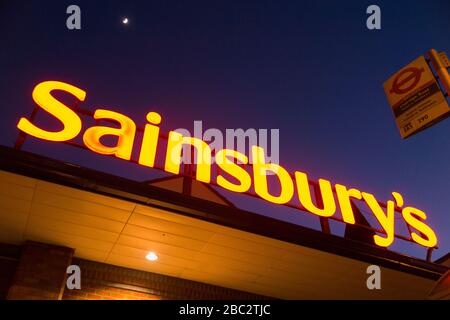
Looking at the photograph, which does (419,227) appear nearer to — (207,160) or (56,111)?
(207,160)

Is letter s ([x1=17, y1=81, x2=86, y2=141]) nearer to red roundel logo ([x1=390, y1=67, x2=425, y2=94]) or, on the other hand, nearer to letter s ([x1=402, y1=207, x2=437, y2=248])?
red roundel logo ([x1=390, y1=67, x2=425, y2=94])

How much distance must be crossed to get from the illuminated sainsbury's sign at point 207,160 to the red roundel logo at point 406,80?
2703 millimetres

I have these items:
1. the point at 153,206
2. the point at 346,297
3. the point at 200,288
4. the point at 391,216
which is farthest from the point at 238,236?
the point at 391,216

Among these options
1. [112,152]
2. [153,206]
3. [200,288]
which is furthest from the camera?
[200,288]

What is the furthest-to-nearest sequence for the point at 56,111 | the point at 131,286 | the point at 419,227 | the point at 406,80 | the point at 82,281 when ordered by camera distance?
1. the point at 419,227
2. the point at 131,286
3. the point at 82,281
4. the point at 56,111
5. the point at 406,80

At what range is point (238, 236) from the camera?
6.75 metres

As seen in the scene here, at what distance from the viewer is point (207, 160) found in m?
7.79

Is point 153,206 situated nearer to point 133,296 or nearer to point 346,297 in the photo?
point 133,296

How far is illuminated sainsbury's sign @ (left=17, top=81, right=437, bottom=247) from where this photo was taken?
6945 millimetres

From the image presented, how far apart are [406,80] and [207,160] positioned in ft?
12.1

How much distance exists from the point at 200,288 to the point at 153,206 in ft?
9.66

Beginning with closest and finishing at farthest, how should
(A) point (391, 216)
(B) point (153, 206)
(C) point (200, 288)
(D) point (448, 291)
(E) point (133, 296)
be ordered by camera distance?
(D) point (448, 291), (B) point (153, 206), (E) point (133, 296), (C) point (200, 288), (A) point (391, 216)

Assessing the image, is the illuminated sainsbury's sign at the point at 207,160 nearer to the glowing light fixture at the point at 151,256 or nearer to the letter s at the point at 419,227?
the letter s at the point at 419,227

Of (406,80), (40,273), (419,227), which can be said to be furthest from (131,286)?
(419,227)
